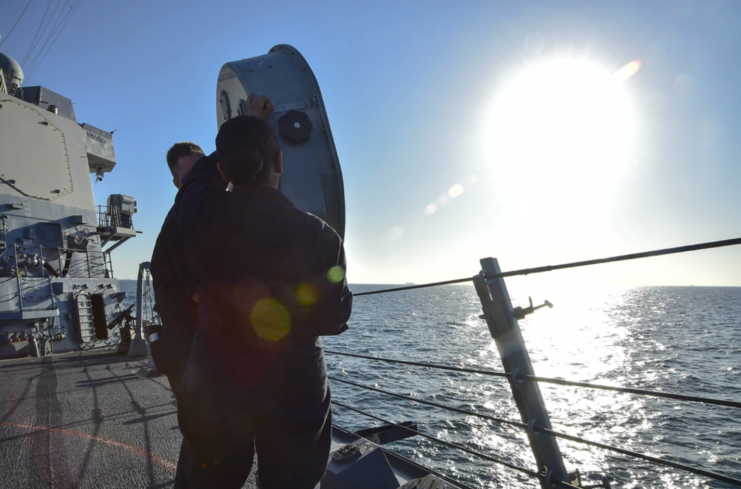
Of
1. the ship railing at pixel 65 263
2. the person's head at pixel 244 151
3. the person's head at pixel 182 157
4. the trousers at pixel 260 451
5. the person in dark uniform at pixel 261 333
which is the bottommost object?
the trousers at pixel 260 451

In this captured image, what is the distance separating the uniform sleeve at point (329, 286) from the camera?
126cm

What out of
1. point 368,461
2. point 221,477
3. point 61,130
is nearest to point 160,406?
point 368,461

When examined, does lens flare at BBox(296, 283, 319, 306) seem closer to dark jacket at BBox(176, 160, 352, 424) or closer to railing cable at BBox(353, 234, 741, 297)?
dark jacket at BBox(176, 160, 352, 424)

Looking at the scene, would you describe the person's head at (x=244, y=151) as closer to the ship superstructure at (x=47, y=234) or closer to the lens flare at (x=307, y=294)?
the lens flare at (x=307, y=294)

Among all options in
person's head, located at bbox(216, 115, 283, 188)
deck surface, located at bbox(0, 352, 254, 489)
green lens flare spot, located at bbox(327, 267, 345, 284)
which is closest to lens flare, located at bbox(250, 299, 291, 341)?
green lens flare spot, located at bbox(327, 267, 345, 284)

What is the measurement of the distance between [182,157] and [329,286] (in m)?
1.46

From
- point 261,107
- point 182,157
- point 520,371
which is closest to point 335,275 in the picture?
point 261,107

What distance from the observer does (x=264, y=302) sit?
48.5 inches

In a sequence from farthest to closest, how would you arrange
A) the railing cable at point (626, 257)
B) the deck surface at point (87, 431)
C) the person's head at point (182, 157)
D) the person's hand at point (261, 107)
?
1. the deck surface at point (87, 431)
2. the person's head at point (182, 157)
3. the person's hand at point (261, 107)
4. the railing cable at point (626, 257)

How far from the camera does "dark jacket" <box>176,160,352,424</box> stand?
48.6 inches

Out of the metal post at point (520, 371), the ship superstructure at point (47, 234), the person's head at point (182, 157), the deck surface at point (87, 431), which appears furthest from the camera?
the ship superstructure at point (47, 234)

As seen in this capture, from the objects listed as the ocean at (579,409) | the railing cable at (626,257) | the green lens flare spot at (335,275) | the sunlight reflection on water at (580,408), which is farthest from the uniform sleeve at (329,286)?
the sunlight reflection on water at (580,408)

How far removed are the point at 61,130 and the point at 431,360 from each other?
20.6m

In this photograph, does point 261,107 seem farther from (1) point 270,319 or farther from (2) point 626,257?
(2) point 626,257
